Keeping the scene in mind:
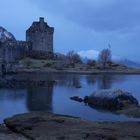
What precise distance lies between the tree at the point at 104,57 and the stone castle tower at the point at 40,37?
2012 cm

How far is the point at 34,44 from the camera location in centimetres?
15875

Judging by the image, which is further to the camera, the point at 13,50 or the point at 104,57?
the point at 104,57

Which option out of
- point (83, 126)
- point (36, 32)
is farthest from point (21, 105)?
point (36, 32)

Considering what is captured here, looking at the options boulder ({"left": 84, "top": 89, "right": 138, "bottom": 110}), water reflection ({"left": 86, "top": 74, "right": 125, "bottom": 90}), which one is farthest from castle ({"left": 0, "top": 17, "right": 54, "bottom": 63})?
boulder ({"left": 84, "top": 89, "right": 138, "bottom": 110})

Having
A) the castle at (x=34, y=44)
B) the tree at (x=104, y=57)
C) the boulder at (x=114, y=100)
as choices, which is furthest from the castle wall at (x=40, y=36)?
the boulder at (x=114, y=100)

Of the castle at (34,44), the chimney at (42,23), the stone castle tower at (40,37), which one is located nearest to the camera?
the castle at (34,44)

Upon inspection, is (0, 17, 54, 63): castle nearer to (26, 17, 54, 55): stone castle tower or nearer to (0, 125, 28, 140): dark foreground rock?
(26, 17, 54, 55): stone castle tower

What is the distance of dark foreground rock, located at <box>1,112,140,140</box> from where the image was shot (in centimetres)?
2020

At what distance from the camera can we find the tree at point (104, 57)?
164 m

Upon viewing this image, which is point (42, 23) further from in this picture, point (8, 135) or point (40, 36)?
point (8, 135)

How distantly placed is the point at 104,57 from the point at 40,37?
26.2 metres

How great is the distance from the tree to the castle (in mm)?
20040

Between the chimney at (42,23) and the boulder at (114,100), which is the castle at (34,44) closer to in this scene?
the chimney at (42,23)

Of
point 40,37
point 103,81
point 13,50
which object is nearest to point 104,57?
point 40,37
